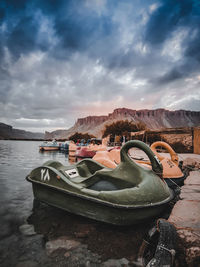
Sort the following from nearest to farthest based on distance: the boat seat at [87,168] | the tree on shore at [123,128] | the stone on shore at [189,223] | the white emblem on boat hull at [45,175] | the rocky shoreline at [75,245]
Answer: the stone on shore at [189,223] → the rocky shoreline at [75,245] → the white emblem on boat hull at [45,175] → the boat seat at [87,168] → the tree on shore at [123,128]

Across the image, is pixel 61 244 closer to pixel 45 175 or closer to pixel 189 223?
pixel 45 175

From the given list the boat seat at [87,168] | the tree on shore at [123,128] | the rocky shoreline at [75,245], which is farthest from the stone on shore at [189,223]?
the tree on shore at [123,128]

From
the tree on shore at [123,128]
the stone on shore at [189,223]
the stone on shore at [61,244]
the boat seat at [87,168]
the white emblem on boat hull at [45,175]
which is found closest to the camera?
the stone on shore at [189,223]

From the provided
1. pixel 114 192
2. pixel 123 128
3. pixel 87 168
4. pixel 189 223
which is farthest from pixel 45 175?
pixel 123 128

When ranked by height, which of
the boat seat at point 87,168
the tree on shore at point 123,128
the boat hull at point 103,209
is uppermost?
the tree on shore at point 123,128

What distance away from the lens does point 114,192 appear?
250cm

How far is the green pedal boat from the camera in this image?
2.43m

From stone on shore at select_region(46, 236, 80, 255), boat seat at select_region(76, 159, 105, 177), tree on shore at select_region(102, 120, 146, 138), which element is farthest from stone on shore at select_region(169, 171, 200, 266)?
tree on shore at select_region(102, 120, 146, 138)

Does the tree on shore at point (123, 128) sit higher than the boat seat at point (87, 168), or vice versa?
the tree on shore at point (123, 128)

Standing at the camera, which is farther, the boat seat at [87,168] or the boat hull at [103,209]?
the boat seat at [87,168]

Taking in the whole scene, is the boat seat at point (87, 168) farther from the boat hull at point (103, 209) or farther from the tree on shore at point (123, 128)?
the tree on shore at point (123, 128)

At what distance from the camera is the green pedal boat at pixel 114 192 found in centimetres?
243

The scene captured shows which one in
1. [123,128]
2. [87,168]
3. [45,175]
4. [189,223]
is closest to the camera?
[189,223]

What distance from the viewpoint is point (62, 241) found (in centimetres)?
233
